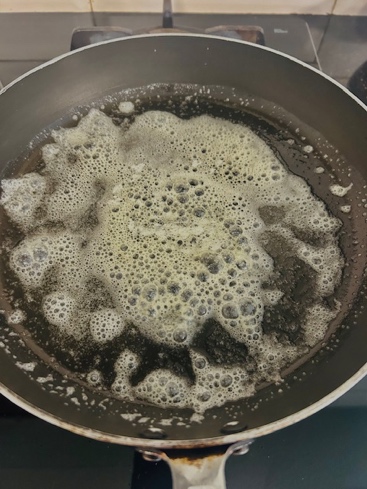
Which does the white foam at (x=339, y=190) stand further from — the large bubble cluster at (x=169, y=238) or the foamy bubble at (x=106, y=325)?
the foamy bubble at (x=106, y=325)

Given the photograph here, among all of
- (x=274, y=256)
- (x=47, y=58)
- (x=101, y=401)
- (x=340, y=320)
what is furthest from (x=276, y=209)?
(x=47, y=58)

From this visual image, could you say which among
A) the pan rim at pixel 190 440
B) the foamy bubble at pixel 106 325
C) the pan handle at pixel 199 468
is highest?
the foamy bubble at pixel 106 325

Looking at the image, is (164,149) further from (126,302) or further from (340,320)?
(340,320)

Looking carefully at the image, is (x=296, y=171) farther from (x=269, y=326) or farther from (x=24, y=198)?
(x=24, y=198)

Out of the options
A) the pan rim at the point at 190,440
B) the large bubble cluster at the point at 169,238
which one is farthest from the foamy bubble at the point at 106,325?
the pan rim at the point at 190,440

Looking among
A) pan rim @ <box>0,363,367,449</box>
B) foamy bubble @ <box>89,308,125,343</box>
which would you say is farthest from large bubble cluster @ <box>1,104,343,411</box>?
pan rim @ <box>0,363,367,449</box>

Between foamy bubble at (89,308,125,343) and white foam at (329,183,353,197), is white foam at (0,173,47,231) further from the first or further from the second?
white foam at (329,183,353,197)

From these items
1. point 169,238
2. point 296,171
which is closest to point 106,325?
point 169,238
